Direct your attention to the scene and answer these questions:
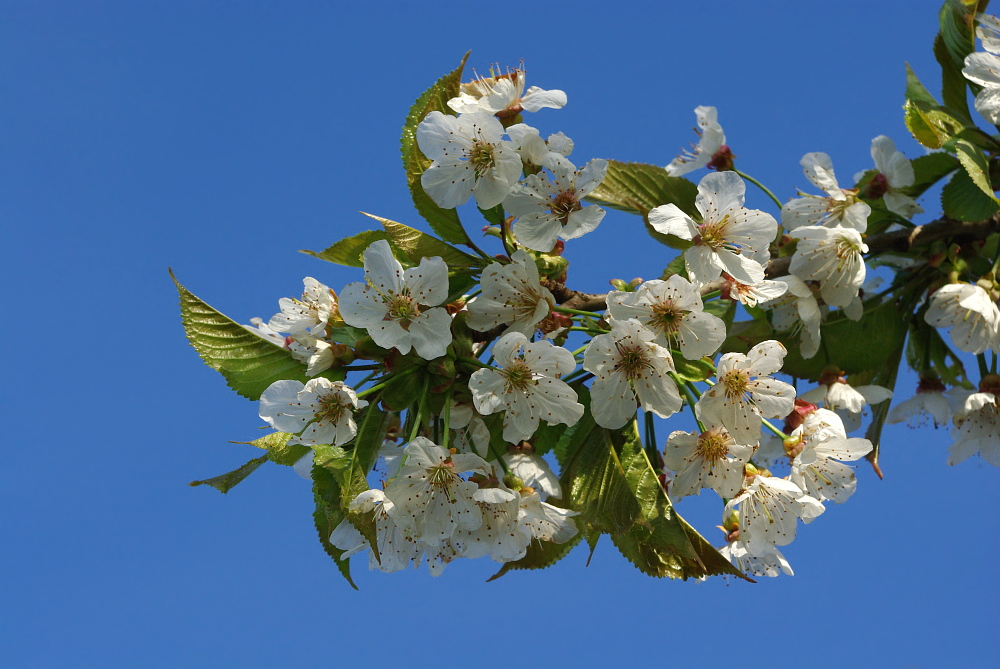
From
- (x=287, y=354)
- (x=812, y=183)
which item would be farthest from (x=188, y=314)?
(x=812, y=183)

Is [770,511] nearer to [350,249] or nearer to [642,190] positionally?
[642,190]

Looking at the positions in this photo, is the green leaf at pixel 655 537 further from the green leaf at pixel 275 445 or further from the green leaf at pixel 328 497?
the green leaf at pixel 275 445

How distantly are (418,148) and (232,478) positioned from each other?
105cm

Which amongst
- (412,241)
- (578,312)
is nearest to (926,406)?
(578,312)

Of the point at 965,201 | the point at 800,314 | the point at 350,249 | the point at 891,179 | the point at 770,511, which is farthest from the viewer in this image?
the point at 891,179

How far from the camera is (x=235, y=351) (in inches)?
89.3

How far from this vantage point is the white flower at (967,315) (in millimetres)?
2355

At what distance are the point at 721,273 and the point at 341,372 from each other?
110 cm

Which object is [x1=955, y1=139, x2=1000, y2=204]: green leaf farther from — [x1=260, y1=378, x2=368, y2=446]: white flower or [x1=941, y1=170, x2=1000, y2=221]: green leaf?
[x1=260, y1=378, x2=368, y2=446]: white flower

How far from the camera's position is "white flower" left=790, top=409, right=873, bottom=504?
7.42 feet

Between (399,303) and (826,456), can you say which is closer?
(399,303)

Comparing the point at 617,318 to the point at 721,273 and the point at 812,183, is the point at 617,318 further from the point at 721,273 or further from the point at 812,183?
the point at 812,183

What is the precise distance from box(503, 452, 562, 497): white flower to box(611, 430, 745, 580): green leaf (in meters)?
0.21

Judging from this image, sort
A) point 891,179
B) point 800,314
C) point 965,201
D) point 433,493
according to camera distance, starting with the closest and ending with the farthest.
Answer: point 433,493
point 800,314
point 965,201
point 891,179
